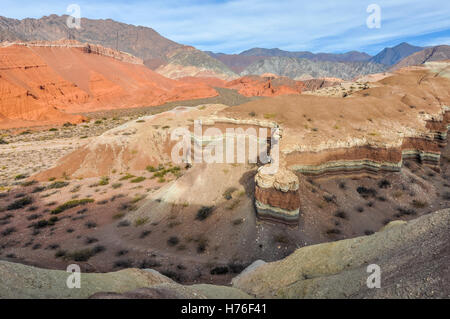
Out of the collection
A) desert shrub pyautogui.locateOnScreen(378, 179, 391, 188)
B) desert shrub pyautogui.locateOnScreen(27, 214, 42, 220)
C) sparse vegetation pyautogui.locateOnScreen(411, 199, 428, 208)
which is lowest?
desert shrub pyautogui.locateOnScreen(27, 214, 42, 220)

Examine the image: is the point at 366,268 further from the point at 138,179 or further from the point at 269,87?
the point at 269,87

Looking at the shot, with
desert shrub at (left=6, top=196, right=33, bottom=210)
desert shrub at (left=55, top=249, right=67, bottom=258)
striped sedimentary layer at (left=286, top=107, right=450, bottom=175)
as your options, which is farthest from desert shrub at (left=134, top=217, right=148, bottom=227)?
desert shrub at (left=6, top=196, right=33, bottom=210)

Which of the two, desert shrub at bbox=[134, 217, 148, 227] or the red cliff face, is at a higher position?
the red cliff face

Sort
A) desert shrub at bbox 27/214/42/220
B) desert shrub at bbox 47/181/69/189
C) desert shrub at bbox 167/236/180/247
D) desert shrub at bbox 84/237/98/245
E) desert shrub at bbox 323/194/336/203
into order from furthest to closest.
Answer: desert shrub at bbox 47/181/69/189
desert shrub at bbox 27/214/42/220
desert shrub at bbox 323/194/336/203
desert shrub at bbox 84/237/98/245
desert shrub at bbox 167/236/180/247

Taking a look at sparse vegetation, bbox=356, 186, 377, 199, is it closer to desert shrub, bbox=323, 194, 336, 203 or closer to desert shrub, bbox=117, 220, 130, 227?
desert shrub, bbox=323, 194, 336, 203

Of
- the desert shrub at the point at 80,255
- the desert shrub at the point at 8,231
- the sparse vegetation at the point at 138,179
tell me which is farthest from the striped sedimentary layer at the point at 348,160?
the desert shrub at the point at 8,231

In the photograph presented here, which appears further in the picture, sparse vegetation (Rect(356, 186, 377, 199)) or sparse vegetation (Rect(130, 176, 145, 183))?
sparse vegetation (Rect(130, 176, 145, 183))
